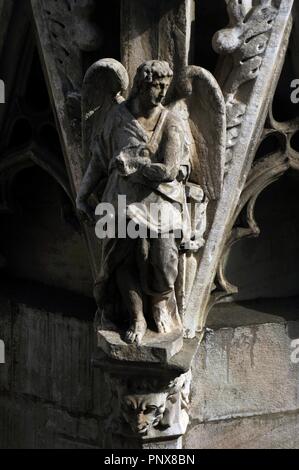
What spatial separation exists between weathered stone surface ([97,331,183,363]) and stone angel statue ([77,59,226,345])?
37 mm

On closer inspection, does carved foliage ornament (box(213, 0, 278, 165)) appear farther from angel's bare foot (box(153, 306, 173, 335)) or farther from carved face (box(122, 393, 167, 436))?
carved face (box(122, 393, 167, 436))

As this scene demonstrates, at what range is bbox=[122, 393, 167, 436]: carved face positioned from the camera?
5926mm

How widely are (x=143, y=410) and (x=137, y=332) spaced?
482 millimetres

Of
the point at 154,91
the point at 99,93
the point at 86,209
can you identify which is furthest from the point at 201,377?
the point at 154,91

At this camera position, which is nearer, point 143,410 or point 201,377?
point 143,410

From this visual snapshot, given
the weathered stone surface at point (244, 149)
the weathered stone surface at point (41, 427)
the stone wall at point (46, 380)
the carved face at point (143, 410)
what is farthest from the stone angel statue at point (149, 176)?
Answer: the weathered stone surface at point (41, 427)

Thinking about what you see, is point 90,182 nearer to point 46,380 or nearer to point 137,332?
point 137,332

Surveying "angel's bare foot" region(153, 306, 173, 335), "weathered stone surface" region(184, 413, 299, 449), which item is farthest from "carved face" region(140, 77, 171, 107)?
"weathered stone surface" region(184, 413, 299, 449)

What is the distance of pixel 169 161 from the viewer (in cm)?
551

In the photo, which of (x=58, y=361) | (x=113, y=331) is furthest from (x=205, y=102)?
(x=58, y=361)

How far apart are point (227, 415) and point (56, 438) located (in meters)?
1.04

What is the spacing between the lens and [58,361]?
6.98 meters

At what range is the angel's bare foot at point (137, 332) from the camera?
18.6ft

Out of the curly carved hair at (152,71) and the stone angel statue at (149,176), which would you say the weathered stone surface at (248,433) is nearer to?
the stone angel statue at (149,176)
